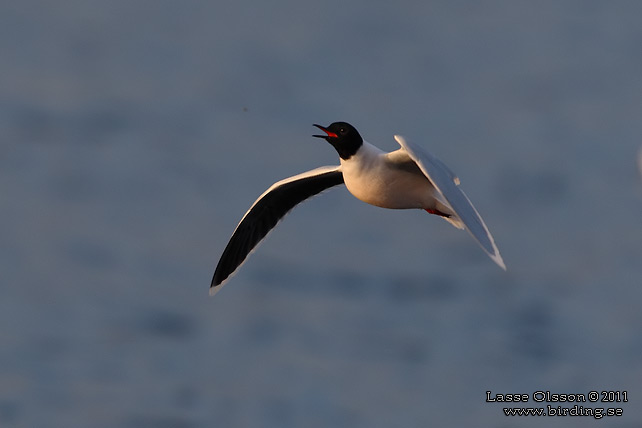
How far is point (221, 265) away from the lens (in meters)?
18.5

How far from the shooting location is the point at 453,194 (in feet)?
45.5

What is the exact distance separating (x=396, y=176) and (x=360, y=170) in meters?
0.43

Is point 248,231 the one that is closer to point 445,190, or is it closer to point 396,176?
point 396,176

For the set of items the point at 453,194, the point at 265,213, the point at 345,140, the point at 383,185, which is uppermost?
the point at 265,213

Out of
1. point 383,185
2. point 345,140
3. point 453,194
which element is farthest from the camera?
point 345,140

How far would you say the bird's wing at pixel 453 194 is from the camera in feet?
43.9

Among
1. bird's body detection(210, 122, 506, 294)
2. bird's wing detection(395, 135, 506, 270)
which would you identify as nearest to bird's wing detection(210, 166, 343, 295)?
bird's body detection(210, 122, 506, 294)

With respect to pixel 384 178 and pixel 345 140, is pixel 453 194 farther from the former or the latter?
pixel 345 140

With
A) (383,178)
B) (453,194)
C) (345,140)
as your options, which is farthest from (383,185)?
(453,194)

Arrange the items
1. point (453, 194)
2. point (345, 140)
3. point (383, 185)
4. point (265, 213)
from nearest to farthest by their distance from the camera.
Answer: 1. point (453, 194)
2. point (383, 185)
3. point (345, 140)
4. point (265, 213)

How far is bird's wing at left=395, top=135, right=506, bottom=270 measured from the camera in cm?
1339

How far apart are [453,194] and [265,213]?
4.74 meters

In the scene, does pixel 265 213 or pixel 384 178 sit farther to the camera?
pixel 265 213

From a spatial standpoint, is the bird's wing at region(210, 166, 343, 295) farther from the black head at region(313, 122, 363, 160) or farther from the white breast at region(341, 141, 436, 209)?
the white breast at region(341, 141, 436, 209)
